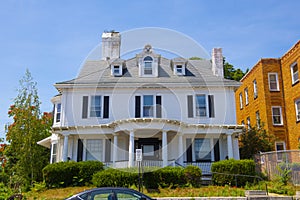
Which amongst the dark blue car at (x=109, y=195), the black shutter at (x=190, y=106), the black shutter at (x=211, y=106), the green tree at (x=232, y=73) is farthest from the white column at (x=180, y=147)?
the green tree at (x=232, y=73)

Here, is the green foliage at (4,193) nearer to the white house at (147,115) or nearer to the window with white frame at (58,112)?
the white house at (147,115)

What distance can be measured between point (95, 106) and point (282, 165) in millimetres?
13038

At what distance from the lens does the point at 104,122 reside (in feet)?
72.7

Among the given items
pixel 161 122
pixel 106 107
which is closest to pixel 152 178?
pixel 161 122

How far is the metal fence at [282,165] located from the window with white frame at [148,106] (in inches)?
322

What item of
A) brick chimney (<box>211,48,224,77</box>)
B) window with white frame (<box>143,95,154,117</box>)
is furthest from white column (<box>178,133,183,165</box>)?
brick chimney (<box>211,48,224,77</box>)

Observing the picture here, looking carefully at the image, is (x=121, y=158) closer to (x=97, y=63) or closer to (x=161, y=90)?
(x=161, y=90)

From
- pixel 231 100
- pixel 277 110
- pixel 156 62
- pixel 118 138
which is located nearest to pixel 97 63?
pixel 156 62

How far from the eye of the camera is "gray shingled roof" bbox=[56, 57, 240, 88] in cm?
2270

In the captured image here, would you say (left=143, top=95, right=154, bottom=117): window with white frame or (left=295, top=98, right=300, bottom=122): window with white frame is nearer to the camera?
(left=143, top=95, right=154, bottom=117): window with white frame

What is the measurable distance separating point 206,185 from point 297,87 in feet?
37.9

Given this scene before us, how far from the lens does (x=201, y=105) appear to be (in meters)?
22.7

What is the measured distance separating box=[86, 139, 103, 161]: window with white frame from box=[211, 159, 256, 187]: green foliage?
8308mm

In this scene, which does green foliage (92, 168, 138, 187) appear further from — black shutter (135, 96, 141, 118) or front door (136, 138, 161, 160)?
black shutter (135, 96, 141, 118)
